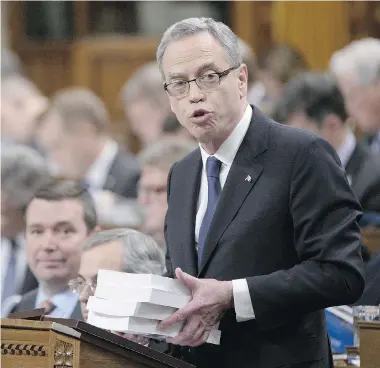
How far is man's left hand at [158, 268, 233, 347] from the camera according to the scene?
3.71 metres

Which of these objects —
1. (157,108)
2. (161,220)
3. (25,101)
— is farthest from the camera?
(25,101)

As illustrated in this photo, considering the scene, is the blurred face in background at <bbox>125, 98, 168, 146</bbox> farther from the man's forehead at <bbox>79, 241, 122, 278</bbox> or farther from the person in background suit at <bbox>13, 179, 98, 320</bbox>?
the man's forehead at <bbox>79, 241, 122, 278</bbox>

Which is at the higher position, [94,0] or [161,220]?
[94,0]

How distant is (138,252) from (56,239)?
43.2 inches

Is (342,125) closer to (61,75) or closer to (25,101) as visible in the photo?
(25,101)

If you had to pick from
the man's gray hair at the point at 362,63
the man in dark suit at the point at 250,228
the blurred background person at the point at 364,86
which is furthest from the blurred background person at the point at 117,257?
the man's gray hair at the point at 362,63

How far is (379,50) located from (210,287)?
416 centimetres

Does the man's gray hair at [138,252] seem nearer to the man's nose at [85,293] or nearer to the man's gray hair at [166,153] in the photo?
the man's nose at [85,293]

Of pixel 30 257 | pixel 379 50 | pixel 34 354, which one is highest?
pixel 379 50

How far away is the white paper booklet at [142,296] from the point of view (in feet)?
12.1

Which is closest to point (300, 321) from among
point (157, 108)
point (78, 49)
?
point (157, 108)

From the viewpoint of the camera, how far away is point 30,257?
5.89m

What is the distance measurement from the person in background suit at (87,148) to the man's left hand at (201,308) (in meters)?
4.89

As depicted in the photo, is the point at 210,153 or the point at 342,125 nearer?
the point at 210,153
